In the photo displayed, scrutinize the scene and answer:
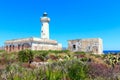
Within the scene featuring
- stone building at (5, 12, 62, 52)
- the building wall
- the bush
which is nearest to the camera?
the bush

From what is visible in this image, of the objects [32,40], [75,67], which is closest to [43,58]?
[32,40]

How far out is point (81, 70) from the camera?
671cm

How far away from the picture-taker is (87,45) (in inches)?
1580

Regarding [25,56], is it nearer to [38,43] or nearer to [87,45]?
[38,43]

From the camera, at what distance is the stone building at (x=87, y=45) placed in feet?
128

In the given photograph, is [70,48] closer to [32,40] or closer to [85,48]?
[85,48]

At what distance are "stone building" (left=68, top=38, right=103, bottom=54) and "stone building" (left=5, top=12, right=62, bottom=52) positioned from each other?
11.9ft

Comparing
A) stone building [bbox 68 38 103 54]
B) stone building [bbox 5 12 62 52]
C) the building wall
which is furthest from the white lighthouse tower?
stone building [bbox 68 38 103 54]

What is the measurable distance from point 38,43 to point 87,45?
9.11m

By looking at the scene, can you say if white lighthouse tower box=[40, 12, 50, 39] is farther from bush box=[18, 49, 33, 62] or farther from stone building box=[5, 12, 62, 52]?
bush box=[18, 49, 33, 62]

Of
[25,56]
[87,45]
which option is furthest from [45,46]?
[25,56]

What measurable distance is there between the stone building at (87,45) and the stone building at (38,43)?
3629mm

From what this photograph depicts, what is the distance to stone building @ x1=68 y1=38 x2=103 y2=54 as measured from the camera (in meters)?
39.0

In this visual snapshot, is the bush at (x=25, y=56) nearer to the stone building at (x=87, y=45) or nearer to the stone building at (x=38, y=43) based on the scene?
the stone building at (x=38, y=43)
